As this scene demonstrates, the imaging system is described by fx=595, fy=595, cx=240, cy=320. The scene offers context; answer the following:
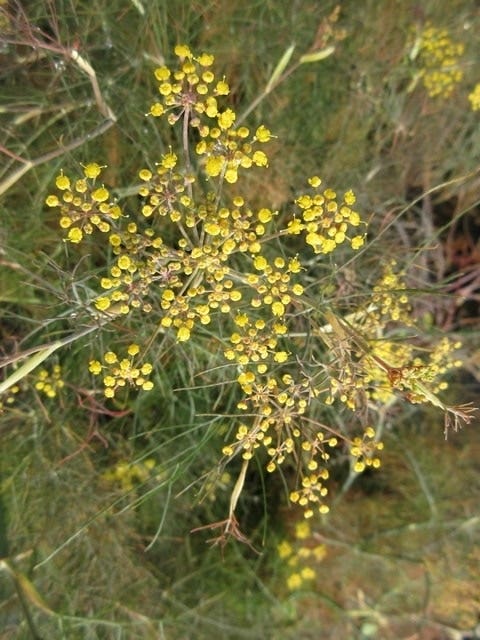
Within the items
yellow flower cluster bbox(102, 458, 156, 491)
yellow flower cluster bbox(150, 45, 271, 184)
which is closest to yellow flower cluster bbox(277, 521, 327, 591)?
yellow flower cluster bbox(102, 458, 156, 491)

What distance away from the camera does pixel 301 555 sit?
2654 millimetres

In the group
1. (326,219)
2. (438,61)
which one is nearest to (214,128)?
(326,219)

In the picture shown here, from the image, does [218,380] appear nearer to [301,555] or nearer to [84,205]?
[84,205]

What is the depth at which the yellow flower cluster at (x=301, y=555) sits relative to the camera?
2.57 m

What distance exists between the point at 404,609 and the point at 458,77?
2354mm

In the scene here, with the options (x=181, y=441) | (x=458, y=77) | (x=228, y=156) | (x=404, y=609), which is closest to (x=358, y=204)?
(x=458, y=77)

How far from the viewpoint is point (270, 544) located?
8.48 ft

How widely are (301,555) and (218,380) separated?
1.26 metres

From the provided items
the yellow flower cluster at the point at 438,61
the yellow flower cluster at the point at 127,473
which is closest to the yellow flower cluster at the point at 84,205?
the yellow flower cluster at the point at 127,473

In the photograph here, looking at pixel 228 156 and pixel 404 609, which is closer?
pixel 228 156

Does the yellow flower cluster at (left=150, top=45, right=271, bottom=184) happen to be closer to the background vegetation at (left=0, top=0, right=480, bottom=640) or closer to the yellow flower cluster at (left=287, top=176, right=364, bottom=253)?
the yellow flower cluster at (left=287, top=176, right=364, bottom=253)

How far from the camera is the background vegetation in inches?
71.6

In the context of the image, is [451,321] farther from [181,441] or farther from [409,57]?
[181,441]

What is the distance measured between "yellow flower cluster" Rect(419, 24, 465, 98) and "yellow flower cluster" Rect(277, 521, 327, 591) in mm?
1898
